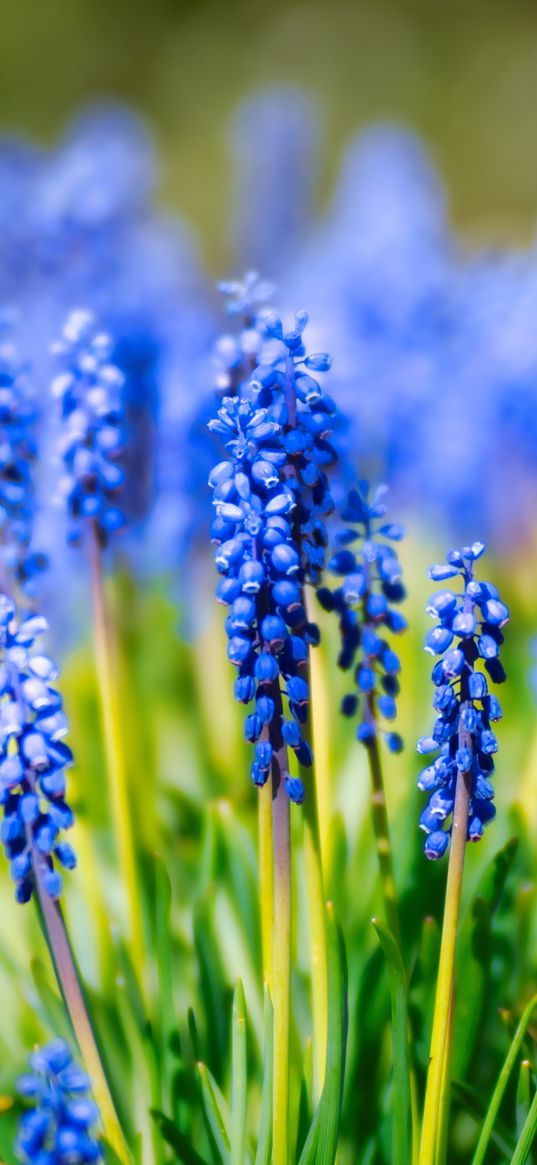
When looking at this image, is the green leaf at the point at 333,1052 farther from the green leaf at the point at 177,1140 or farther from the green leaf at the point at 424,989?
the green leaf at the point at 424,989

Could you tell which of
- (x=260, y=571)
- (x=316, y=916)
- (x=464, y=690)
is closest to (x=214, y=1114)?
(x=316, y=916)

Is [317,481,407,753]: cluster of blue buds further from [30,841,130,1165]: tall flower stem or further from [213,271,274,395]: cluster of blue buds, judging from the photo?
[30,841,130,1165]: tall flower stem

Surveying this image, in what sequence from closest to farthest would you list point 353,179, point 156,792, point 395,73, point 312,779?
point 312,779 < point 156,792 < point 353,179 < point 395,73

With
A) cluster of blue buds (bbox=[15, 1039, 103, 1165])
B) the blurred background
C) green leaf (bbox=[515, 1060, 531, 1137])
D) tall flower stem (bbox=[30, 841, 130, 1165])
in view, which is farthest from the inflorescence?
the blurred background

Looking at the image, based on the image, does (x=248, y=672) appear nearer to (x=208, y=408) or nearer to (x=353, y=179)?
(x=208, y=408)

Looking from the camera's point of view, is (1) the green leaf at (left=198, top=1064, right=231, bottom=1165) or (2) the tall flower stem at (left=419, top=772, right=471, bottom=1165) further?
(1) the green leaf at (left=198, top=1064, right=231, bottom=1165)

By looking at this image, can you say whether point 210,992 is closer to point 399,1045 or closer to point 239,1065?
point 239,1065

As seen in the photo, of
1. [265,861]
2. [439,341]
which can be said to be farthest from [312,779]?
[439,341]

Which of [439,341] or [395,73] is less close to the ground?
[395,73]
